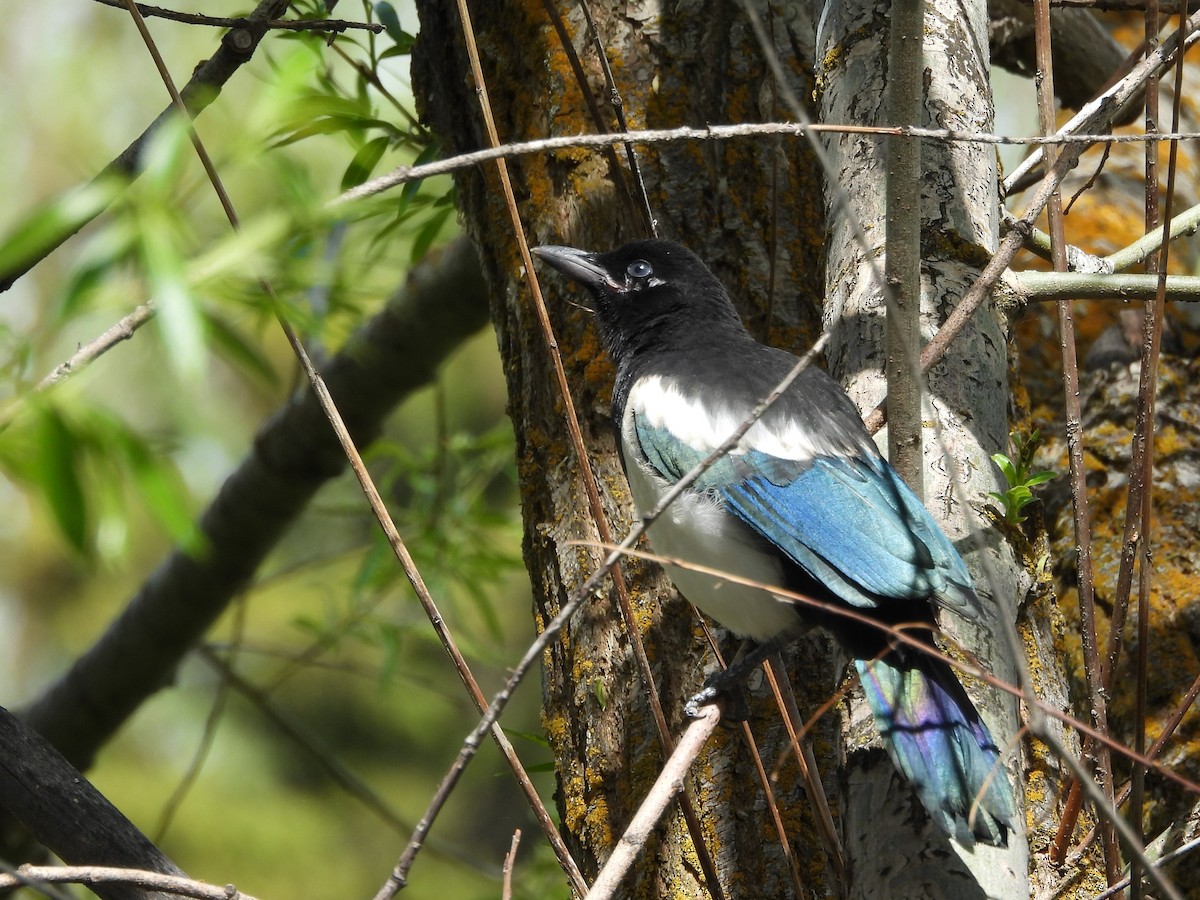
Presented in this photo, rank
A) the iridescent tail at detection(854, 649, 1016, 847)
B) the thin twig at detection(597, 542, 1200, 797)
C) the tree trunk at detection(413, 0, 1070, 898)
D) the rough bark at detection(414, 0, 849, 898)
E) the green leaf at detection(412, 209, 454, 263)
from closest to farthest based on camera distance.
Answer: the thin twig at detection(597, 542, 1200, 797)
the iridescent tail at detection(854, 649, 1016, 847)
the tree trunk at detection(413, 0, 1070, 898)
the rough bark at detection(414, 0, 849, 898)
the green leaf at detection(412, 209, 454, 263)

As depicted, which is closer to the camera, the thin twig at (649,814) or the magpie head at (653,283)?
the thin twig at (649,814)

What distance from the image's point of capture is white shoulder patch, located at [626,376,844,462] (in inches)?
81.9

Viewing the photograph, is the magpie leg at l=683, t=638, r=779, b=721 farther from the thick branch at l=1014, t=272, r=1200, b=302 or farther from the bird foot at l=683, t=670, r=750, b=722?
the thick branch at l=1014, t=272, r=1200, b=302

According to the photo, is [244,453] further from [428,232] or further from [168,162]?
[168,162]

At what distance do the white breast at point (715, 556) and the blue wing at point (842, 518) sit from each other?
3 cm

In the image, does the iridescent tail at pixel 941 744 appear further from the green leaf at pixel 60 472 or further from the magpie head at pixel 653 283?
the green leaf at pixel 60 472

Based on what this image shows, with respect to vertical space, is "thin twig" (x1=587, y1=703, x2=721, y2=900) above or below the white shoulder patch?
below

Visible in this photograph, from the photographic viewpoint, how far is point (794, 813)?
2121 millimetres

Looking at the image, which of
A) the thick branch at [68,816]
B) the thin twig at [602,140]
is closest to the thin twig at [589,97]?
the thin twig at [602,140]

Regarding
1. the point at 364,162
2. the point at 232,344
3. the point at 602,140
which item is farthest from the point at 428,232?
the point at 232,344

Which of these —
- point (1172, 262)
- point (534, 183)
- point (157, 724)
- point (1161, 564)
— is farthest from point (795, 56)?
point (157, 724)

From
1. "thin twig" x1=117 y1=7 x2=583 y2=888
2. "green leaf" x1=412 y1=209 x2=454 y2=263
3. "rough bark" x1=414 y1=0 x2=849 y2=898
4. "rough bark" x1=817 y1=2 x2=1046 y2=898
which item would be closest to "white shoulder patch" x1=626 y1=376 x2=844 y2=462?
"rough bark" x1=817 y1=2 x2=1046 y2=898

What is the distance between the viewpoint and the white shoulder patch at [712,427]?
2080 millimetres

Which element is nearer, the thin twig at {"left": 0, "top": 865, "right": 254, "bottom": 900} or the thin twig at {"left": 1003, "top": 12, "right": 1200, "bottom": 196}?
the thin twig at {"left": 0, "top": 865, "right": 254, "bottom": 900}
